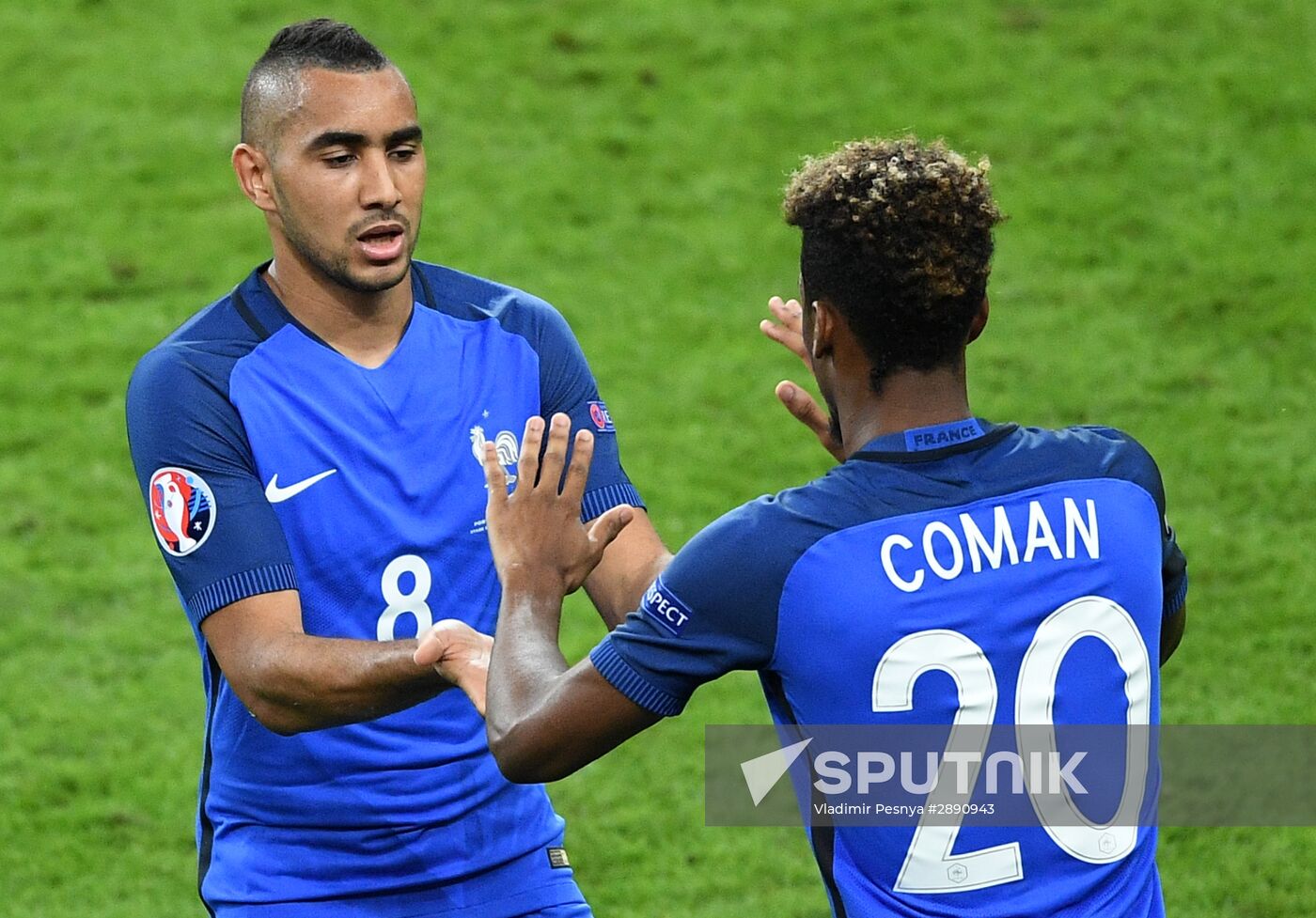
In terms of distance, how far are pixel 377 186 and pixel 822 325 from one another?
124cm

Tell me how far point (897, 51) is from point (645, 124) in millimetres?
1735

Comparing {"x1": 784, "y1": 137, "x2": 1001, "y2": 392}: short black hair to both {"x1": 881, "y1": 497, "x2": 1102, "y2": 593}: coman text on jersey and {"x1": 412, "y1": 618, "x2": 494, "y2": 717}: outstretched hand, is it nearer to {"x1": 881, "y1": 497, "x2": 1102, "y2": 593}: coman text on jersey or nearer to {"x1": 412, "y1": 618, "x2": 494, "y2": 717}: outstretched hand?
{"x1": 881, "y1": 497, "x2": 1102, "y2": 593}: coman text on jersey

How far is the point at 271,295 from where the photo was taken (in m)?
4.01

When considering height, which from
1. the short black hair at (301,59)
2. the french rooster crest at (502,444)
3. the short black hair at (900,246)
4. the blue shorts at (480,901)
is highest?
the short black hair at (301,59)

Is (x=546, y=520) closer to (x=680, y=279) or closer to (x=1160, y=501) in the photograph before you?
(x=1160, y=501)

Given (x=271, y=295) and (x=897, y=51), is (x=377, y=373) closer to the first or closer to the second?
(x=271, y=295)

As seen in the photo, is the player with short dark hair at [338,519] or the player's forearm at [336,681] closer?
the player's forearm at [336,681]

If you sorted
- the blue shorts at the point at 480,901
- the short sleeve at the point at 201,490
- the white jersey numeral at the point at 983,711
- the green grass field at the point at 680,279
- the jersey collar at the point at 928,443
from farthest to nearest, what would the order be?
the green grass field at the point at 680,279
the blue shorts at the point at 480,901
the short sleeve at the point at 201,490
the jersey collar at the point at 928,443
the white jersey numeral at the point at 983,711

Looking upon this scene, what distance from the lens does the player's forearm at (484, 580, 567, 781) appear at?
9.96 ft

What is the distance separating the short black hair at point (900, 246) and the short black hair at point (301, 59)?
131 centimetres

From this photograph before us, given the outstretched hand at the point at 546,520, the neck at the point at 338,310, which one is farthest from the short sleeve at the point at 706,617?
the neck at the point at 338,310

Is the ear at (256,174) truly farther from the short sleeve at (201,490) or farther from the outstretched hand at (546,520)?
the outstretched hand at (546,520)

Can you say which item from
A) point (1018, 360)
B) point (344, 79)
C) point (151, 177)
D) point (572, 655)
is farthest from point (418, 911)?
point (151, 177)

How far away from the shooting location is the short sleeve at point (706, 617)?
291cm
